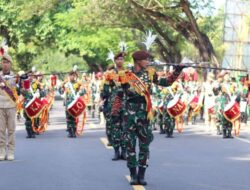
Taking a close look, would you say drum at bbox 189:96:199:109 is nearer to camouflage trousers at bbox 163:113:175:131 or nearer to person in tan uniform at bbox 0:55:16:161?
camouflage trousers at bbox 163:113:175:131

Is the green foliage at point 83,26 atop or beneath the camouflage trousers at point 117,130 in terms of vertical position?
atop

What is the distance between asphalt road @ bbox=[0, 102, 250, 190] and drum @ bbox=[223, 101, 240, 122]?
1.80 feet

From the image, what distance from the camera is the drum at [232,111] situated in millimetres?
18156

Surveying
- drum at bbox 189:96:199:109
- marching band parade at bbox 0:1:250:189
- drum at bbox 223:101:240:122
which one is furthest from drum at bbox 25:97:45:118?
drum at bbox 189:96:199:109

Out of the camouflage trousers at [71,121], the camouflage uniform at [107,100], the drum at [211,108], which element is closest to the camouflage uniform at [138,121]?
the camouflage uniform at [107,100]

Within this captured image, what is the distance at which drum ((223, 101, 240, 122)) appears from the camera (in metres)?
18.2

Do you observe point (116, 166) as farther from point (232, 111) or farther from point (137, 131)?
point (232, 111)

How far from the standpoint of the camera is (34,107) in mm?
Answer: 18266

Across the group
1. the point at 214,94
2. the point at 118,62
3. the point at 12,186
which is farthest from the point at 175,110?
the point at 12,186

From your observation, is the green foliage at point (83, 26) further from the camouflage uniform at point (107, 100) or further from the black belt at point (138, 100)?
the black belt at point (138, 100)

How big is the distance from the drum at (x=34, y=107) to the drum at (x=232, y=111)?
4.64 m

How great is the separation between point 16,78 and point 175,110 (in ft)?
23.5

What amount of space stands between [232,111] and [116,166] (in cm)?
676

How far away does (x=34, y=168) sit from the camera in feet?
39.0
